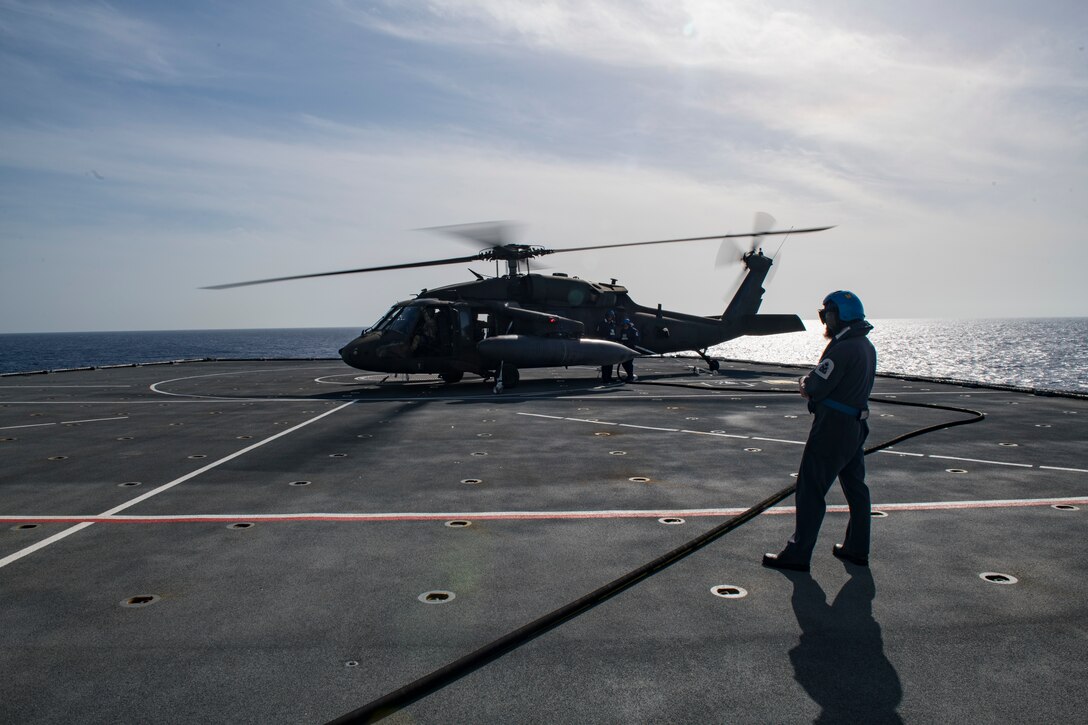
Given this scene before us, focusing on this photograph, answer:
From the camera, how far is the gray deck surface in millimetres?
3652

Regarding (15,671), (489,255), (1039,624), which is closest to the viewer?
(15,671)

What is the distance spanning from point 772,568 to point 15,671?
5147 mm

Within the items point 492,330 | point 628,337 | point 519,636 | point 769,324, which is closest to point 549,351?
point 492,330

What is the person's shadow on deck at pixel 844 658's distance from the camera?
3514 mm

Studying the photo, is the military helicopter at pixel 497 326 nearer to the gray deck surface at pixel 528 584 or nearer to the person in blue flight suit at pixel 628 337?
the person in blue flight suit at pixel 628 337

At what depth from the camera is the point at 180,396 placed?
20.3 meters

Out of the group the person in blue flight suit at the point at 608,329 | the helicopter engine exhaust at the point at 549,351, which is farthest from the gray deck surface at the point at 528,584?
the person in blue flight suit at the point at 608,329

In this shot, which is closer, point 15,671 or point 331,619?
point 15,671

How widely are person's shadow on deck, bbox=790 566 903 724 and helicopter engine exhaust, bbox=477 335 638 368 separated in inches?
661

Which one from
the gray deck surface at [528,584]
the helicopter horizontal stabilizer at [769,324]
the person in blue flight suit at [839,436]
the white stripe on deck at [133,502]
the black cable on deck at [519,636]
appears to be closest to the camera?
the black cable on deck at [519,636]

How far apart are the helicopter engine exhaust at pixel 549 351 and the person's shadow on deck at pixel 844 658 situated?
55.1 ft

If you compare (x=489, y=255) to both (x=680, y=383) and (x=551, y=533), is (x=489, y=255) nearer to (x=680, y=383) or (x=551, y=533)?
(x=680, y=383)

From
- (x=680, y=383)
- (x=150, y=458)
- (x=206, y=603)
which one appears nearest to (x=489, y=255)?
(x=680, y=383)

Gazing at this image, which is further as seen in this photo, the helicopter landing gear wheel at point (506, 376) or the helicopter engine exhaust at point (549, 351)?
the helicopter landing gear wheel at point (506, 376)
